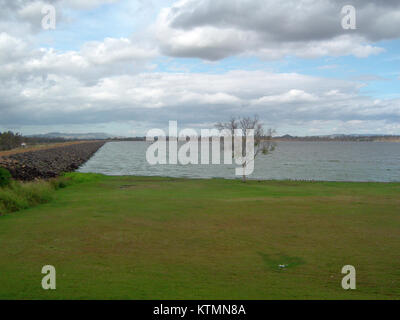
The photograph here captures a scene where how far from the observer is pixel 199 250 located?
11359mm

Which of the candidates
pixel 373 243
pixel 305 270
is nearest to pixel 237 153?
pixel 373 243

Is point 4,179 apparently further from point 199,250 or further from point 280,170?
point 280,170

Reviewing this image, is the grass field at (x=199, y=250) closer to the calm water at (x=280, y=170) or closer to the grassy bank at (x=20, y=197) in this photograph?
the grassy bank at (x=20, y=197)

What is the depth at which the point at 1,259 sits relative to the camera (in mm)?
10102

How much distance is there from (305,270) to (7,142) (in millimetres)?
109652

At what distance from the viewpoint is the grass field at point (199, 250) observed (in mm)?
8109

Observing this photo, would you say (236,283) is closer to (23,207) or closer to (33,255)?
(33,255)

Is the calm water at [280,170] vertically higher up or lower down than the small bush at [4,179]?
lower down

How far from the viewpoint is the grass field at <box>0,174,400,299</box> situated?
8.11 meters

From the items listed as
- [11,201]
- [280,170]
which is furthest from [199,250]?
[280,170]

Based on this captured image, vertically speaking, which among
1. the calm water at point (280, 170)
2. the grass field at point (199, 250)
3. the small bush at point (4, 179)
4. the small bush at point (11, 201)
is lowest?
the calm water at point (280, 170)

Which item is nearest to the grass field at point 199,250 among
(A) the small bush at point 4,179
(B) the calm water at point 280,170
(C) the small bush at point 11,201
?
(C) the small bush at point 11,201

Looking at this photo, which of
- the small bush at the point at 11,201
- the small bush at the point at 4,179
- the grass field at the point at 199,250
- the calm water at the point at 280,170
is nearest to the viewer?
the grass field at the point at 199,250
